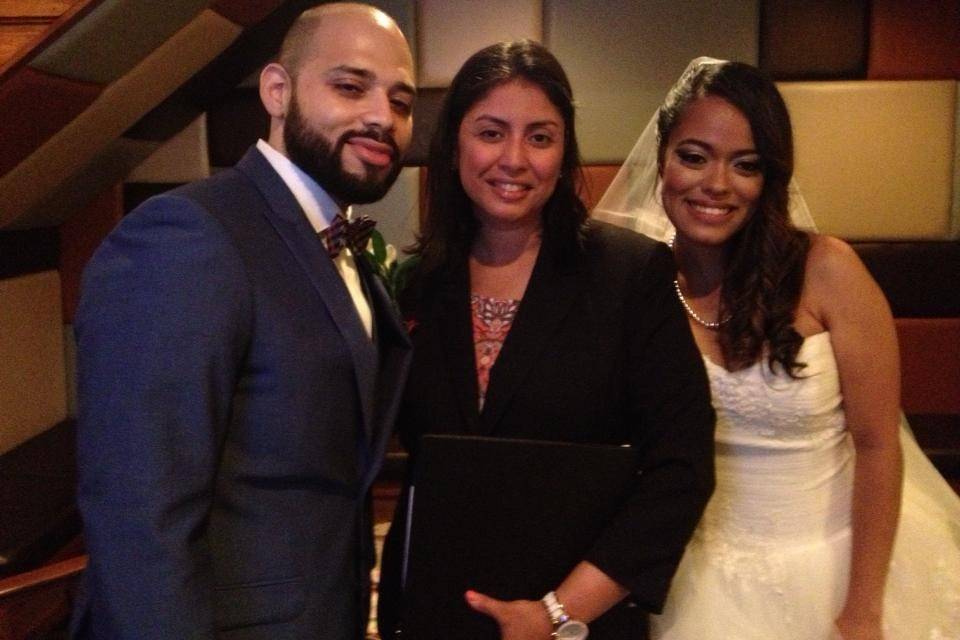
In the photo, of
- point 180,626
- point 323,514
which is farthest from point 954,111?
point 180,626

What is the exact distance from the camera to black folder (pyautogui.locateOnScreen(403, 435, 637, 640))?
3.45 ft

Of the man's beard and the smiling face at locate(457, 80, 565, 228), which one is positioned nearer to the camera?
the man's beard

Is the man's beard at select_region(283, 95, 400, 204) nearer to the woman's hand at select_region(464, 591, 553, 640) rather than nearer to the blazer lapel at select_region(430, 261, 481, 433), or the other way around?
the blazer lapel at select_region(430, 261, 481, 433)

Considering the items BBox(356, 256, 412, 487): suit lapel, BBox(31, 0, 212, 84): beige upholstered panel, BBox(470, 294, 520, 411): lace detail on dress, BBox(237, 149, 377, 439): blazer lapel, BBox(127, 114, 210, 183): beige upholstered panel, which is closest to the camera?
BBox(237, 149, 377, 439): blazer lapel

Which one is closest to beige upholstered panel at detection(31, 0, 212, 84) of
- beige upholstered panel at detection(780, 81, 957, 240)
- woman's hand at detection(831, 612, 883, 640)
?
woman's hand at detection(831, 612, 883, 640)

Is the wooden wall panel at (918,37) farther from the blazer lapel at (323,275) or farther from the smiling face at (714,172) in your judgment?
the blazer lapel at (323,275)

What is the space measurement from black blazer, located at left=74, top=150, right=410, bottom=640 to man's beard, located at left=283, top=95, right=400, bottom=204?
6cm

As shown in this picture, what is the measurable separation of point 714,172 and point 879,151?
4.89ft

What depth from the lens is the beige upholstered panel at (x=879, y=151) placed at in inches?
102

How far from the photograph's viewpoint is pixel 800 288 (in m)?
1.41

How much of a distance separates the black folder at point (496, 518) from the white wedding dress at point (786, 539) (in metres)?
0.35

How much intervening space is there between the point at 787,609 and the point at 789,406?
313mm

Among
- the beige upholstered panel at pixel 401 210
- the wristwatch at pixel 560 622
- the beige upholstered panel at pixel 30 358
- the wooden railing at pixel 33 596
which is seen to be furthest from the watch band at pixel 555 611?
the beige upholstered panel at pixel 30 358

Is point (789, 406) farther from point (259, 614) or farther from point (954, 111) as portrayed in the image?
point (954, 111)
